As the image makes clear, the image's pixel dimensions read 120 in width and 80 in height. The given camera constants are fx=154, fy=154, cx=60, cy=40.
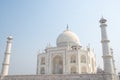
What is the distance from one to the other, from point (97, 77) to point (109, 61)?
6.01 feet

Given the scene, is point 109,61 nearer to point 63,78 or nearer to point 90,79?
point 90,79

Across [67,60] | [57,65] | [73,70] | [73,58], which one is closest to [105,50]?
[67,60]

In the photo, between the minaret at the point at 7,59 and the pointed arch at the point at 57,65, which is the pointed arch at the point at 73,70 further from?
the minaret at the point at 7,59

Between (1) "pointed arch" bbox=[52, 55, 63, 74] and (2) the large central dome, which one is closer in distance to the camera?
(1) "pointed arch" bbox=[52, 55, 63, 74]

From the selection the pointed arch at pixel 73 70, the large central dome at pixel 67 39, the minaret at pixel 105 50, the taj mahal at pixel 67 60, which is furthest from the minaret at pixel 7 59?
the minaret at pixel 105 50

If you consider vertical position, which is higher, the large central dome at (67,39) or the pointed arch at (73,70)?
the large central dome at (67,39)

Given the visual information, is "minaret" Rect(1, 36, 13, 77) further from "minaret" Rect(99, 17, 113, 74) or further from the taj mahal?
"minaret" Rect(99, 17, 113, 74)

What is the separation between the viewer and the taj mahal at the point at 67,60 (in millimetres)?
14827

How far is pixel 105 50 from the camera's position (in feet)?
47.6

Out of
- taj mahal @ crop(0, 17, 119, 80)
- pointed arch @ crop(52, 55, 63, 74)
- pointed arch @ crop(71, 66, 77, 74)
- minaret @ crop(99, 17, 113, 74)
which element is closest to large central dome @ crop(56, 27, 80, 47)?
taj mahal @ crop(0, 17, 119, 80)

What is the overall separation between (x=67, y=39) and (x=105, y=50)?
1105cm

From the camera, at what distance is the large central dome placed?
81.8 ft

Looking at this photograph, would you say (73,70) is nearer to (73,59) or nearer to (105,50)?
(73,59)

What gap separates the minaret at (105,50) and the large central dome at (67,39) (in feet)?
31.9
